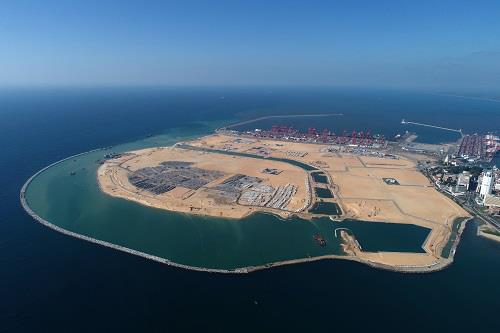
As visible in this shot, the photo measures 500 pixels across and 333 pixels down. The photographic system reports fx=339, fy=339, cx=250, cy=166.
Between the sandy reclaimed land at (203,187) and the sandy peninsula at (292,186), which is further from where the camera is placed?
the sandy reclaimed land at (203,187)

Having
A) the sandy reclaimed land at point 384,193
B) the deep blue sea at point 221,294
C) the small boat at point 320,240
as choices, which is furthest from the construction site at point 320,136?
the small boat at point 320,240

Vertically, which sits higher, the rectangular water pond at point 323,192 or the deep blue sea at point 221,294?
the rectangular water pond at point 323,192

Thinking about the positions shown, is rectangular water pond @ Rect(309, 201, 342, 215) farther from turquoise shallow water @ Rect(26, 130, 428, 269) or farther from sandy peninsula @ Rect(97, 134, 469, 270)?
turquoise shallow water @ Rect(26, 130, 428, 269)

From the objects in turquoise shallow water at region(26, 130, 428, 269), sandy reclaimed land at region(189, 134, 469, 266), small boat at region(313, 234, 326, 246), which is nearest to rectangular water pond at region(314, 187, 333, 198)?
sandy reclaimed land at region(189, 134, 469, 266)

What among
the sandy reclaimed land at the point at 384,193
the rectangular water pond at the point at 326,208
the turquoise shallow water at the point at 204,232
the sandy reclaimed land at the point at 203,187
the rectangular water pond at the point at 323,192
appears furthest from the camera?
the rectangular water pond at the point at 323,192

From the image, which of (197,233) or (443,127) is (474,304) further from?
(443,127)

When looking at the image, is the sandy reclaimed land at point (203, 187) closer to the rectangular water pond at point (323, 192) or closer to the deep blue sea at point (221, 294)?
the rectangular water pond at point (323, 192)

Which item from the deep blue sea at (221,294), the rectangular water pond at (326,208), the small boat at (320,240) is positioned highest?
the rectangular water pond at (326,208)

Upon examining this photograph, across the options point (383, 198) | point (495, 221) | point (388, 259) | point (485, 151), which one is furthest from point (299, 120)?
point (388, 259)
